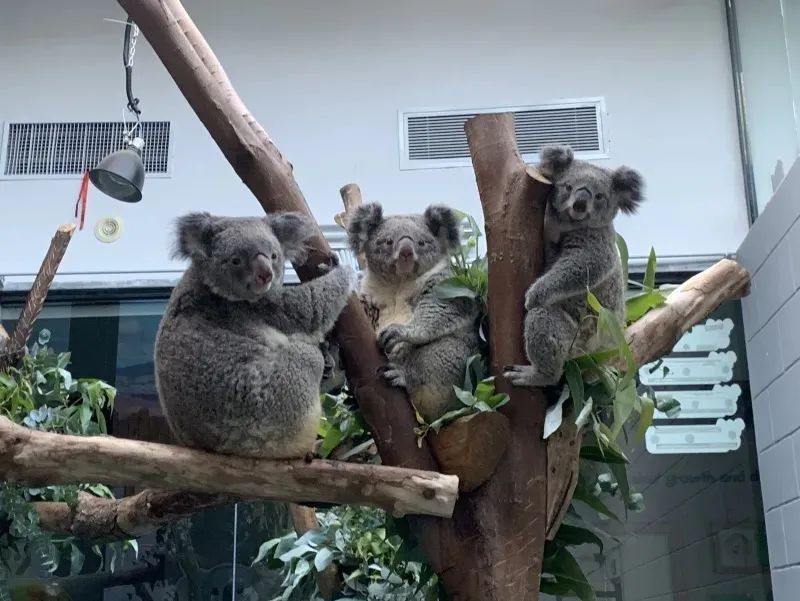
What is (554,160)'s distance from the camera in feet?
8.61

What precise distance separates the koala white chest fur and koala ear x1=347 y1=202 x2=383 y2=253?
0.41ft

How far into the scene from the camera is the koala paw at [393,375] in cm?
249

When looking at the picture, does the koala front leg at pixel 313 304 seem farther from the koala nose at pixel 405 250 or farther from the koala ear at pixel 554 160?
the koala ear at pixel 554 160

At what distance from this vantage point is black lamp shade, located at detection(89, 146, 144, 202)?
12.8 feet

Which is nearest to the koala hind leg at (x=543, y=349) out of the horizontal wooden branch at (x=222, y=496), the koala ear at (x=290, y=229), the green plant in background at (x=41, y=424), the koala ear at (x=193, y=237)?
the horizontal wooden branch at (x=222, y=496)

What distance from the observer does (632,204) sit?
9.00 ft

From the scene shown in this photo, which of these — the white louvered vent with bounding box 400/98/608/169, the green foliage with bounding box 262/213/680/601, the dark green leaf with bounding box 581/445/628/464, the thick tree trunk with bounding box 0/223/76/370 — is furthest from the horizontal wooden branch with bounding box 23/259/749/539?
the white louvered vent with bounding box 400/98/608/169

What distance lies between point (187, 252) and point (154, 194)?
2818mm

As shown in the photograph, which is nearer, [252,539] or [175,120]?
[252,539]

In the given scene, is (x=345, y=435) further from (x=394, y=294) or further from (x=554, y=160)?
(x=554, y=160)

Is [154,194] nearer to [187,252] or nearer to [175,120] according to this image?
[175,120]

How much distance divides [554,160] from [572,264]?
350 millimetres

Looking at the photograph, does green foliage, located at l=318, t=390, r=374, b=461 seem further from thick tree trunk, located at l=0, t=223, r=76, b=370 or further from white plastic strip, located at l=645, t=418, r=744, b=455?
white plastic strip, located at l=645, t=418, r=744, b=455

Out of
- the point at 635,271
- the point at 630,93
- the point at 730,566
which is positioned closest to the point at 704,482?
the point at 730,566
